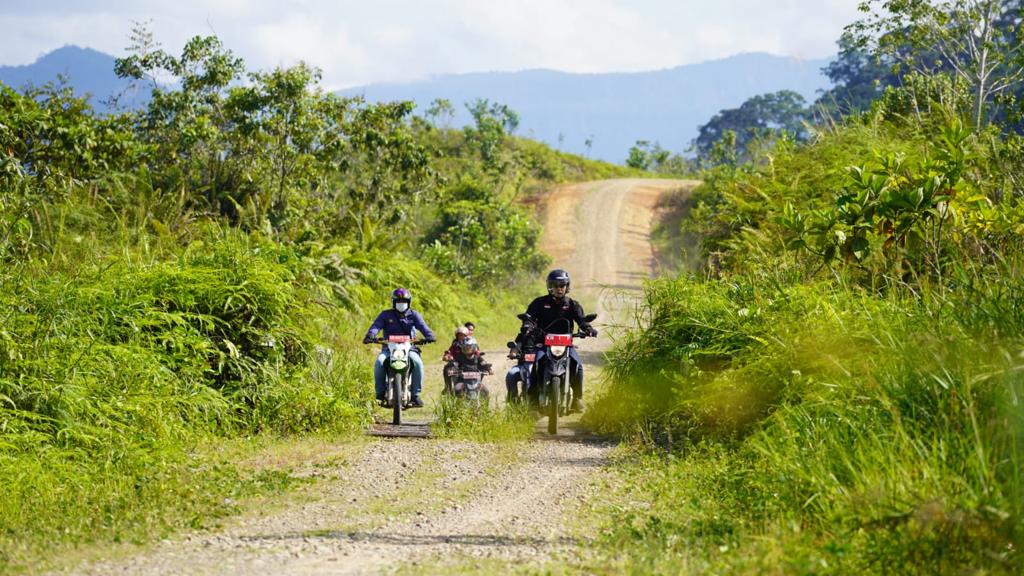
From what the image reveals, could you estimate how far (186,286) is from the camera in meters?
11.2

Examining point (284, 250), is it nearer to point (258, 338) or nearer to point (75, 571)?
point (258, 338)

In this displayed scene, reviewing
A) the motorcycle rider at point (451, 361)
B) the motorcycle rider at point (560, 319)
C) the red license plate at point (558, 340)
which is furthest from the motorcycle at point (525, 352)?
the motorcycle rider at point (451, 361)

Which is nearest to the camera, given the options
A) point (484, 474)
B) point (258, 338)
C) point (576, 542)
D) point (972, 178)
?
point (576, 542)

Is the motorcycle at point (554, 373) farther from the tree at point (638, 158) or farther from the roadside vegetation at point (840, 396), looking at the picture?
the tree at point (638, 158)

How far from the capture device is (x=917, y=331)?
7.82 m

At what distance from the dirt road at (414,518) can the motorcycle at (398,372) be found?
113 cm

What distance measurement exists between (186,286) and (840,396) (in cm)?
664

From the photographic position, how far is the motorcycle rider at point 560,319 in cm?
1221

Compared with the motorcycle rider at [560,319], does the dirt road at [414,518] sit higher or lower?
lower

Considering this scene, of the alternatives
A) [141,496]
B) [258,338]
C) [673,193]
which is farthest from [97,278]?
[673,193]

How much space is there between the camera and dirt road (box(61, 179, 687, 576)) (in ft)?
20.5

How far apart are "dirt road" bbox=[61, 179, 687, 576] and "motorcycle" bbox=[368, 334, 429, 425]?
3.72 ft

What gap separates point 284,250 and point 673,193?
3991 centimetres

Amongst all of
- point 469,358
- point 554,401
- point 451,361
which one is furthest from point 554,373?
point 451,361
